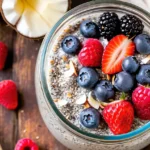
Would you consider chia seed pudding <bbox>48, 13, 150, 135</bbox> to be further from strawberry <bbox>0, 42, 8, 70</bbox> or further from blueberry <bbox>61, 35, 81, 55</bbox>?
strawberry <bbox>0, 42, 8, 70</bbox>

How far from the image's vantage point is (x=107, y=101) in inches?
42.8

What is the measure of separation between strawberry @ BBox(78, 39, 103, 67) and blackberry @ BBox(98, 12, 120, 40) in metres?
0.03

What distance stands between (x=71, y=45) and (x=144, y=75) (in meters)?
0.17

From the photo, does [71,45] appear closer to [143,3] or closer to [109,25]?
[109,25]

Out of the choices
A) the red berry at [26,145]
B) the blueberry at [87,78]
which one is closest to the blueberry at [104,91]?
the blueberry at [87,78]

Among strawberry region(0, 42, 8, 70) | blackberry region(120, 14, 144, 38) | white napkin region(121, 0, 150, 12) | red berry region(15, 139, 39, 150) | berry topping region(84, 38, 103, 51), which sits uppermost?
white napkin region(121, 0, 150, 12)

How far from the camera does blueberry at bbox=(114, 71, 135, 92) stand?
1.06 metres

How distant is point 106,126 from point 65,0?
1.21 feet

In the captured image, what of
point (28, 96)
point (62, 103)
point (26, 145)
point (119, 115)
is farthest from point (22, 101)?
point (119, 115)

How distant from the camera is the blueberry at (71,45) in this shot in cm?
112

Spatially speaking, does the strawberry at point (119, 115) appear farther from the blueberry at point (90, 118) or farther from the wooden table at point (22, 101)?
the wooden table at point (22, 101)

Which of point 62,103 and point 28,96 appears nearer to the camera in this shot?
point 62,103

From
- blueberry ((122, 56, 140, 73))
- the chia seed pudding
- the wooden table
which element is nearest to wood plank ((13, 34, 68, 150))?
the wooden table

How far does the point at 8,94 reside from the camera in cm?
132
